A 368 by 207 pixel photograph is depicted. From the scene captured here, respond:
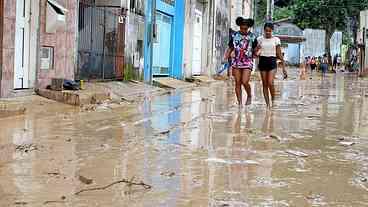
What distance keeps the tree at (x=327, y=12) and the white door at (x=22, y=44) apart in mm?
49586

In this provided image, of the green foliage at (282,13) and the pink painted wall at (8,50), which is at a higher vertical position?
the green foliage at (282,13)

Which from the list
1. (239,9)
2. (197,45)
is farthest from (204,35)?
(239,9)

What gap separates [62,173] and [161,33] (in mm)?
18226

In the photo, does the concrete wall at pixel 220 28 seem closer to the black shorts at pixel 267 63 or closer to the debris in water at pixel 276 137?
the black shorts at pixel 267 63

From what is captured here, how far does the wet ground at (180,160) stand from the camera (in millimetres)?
4734

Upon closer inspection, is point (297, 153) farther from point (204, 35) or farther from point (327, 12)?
point (327, 12)

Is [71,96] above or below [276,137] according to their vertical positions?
above

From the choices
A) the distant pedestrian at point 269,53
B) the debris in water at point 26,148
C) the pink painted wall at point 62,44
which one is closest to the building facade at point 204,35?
the pink painted wall at point 62,44

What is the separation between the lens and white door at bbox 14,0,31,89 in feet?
38.5

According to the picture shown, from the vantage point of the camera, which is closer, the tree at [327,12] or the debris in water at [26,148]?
the debris in water at [26,148]

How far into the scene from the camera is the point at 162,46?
77.6 ft

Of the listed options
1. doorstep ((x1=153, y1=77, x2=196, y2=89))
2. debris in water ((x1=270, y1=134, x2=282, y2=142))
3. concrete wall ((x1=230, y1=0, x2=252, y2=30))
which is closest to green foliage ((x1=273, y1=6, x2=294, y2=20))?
concrete wall ((x1=230, y1=0, x2=252, y2=30))

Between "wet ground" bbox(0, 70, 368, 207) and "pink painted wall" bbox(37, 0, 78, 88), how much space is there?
7.30 ft

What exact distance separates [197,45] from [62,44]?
15594mm
